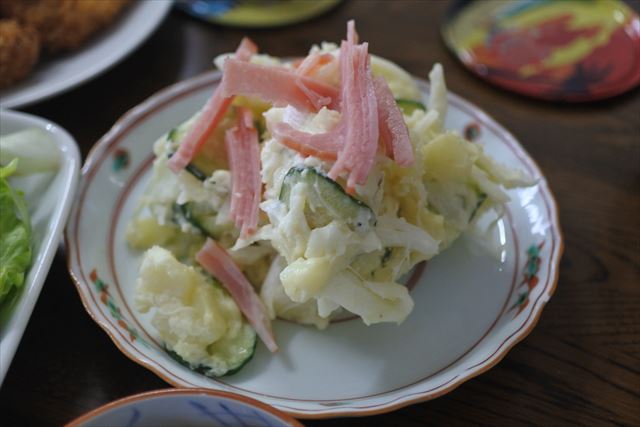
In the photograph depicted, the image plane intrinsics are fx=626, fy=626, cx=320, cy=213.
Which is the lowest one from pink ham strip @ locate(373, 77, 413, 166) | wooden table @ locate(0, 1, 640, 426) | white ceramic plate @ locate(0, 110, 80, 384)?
wooden table @ locate(0, 1, 640, 426)

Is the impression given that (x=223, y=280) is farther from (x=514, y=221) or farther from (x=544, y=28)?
(x=544, y=28)

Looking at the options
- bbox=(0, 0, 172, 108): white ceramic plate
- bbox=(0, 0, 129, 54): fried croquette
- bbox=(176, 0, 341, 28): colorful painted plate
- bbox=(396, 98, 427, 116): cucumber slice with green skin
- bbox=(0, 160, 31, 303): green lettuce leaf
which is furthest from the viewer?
bbox=(176, 0, 341, 28): colorful painted plate

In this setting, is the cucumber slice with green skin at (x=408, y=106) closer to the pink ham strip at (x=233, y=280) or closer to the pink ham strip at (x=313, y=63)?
the pink ham strip at (x=313, y=63)

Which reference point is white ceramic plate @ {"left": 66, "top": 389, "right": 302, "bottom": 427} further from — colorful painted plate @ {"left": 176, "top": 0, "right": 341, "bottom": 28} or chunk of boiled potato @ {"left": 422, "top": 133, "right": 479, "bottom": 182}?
colorful painted plate @ {"left": 176, "top": 0, "right": 341, "bottom": 28}

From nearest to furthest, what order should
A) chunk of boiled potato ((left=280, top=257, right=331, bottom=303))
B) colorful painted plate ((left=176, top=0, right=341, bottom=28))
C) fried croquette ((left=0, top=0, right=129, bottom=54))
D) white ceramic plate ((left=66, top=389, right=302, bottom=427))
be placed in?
white ceramic plate ((left=66, top=389, right=302, bottom=427))
chunk of boiled potato ((left=280, top=257, right=331, bottom=303))
fried croquette ((left=0, top=0, right=129, bottom=54))
colorful painted plate ((left=176, top=0, right=341, bottom=28))

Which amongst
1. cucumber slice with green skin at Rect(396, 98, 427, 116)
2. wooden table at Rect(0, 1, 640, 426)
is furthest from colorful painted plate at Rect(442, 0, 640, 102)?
cucumber slice with green skin at Rect(396, 98, 427, 116)

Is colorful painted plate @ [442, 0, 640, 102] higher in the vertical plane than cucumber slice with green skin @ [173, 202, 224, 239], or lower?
lower
